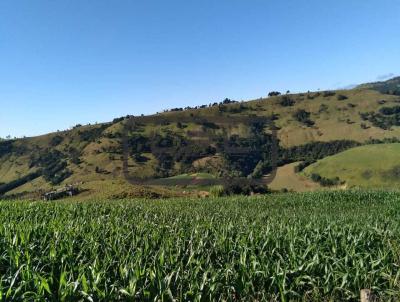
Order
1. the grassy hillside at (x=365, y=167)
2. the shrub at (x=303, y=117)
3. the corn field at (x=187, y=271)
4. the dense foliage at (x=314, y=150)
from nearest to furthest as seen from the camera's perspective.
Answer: the corn field at (x=187, y=271) < the grassy hillside at (x=365, y=167) < the dense foliage at (x=314, y=150) < the shrub at (x=303, y=117)

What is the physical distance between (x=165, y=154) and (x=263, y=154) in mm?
40616

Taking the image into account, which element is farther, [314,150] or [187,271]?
[314,150]

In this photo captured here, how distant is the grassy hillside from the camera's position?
116 m

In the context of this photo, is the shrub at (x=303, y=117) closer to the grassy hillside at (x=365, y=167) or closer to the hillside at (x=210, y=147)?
the hillside at (x=210, y=147)

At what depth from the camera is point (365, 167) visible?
124 meters

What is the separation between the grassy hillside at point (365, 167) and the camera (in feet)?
380

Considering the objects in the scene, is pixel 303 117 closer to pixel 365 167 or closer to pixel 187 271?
pixel 365 167

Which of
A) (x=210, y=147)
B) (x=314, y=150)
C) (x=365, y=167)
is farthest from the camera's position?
(x=210, y=147)

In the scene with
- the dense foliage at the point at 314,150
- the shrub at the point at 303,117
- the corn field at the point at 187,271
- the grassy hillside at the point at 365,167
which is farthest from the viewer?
the shrub at the point at 303,117

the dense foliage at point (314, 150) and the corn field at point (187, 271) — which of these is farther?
the dense foliage at point (314, 150)

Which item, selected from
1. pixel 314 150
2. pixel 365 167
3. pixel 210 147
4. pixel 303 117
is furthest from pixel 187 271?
pixel 303 117

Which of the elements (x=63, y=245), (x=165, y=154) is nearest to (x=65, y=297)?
(x=63, y=245)

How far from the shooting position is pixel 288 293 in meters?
7.29

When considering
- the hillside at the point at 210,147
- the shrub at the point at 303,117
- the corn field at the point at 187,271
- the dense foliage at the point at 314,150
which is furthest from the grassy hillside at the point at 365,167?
the corn field at the point at 187,271
